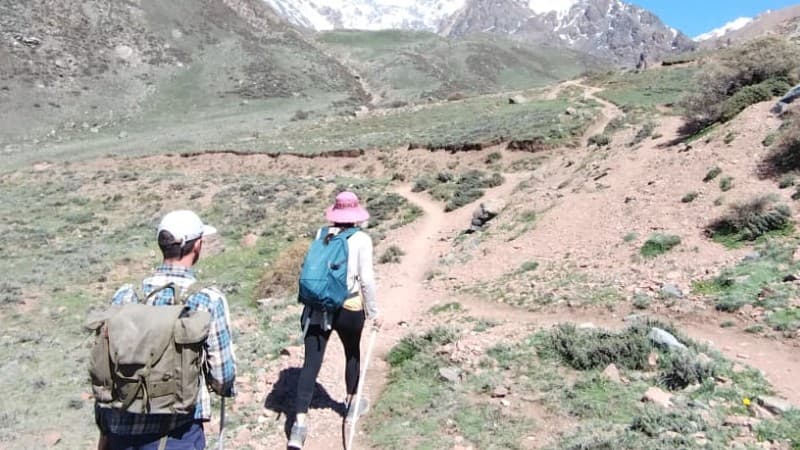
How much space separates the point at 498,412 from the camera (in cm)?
635

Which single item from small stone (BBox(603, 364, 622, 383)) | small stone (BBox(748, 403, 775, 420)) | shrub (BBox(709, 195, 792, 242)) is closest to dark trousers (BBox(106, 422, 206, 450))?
small stone (BBox(603, 364, 622, 383))

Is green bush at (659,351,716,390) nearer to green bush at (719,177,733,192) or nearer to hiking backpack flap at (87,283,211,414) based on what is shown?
hiking backpack flap at (87,283,211,414)

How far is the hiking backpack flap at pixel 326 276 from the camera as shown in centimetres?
538

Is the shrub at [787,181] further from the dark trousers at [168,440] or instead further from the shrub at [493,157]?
the shrub at [493,157]

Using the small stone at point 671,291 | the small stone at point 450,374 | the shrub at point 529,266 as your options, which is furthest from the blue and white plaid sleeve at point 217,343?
the shrub at point 529,266

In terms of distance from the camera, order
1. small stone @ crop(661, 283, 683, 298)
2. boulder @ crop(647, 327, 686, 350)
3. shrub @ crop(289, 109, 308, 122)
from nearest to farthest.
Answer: boulder @ crop(647, 327, 686, 350) → small stone @ crop(661, 283, 683, 298) → shrub @ crop(289, 109, 308, 122)

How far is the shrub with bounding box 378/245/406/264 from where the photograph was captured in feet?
51.5

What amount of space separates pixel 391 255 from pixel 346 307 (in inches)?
397

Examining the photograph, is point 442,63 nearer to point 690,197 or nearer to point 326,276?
point 690,197

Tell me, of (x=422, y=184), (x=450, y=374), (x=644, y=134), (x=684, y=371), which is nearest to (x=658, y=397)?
(x=684, y=371)

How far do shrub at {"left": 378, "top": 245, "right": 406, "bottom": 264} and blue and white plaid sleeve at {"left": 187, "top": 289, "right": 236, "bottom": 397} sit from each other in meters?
11.9

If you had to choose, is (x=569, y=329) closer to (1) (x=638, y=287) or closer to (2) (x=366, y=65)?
(1) (x=638, y=287)

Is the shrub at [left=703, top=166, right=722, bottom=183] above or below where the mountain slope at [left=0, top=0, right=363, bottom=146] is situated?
above

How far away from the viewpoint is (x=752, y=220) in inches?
403
